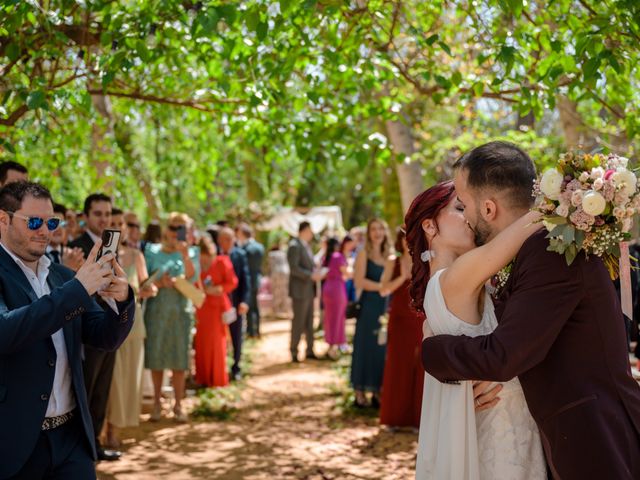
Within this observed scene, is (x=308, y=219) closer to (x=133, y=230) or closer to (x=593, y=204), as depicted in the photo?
(x=133, y=230)

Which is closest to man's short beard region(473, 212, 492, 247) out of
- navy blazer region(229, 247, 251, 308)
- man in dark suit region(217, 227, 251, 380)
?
man in dark suit region(217, 227, 251, 380)

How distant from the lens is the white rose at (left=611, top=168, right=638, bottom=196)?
2.61m

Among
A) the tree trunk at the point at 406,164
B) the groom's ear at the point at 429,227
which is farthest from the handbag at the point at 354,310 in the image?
the groom's ear at the point at 429,227

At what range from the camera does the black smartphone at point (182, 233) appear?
28.6 ft

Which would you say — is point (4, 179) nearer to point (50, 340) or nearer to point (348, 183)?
point (50, 340)

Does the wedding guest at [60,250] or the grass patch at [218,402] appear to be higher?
the wedding guest at [60,250]

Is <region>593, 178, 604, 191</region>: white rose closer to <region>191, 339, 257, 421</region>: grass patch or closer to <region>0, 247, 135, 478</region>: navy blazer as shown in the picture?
<region>0, 247, 135, 478</region>: navy blazer

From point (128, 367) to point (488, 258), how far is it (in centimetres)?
578

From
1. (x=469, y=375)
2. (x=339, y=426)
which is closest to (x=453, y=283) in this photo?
(x=469, y=375)

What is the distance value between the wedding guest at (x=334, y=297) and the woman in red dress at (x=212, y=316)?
3328mm

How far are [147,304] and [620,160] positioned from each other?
6869 millimetres

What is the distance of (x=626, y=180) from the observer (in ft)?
8.57

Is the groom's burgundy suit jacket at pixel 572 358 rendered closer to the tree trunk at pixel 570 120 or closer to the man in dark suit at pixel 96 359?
the man in dark suit at pixel 96 359

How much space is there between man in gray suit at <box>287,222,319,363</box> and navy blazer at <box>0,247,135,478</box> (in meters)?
9.54
